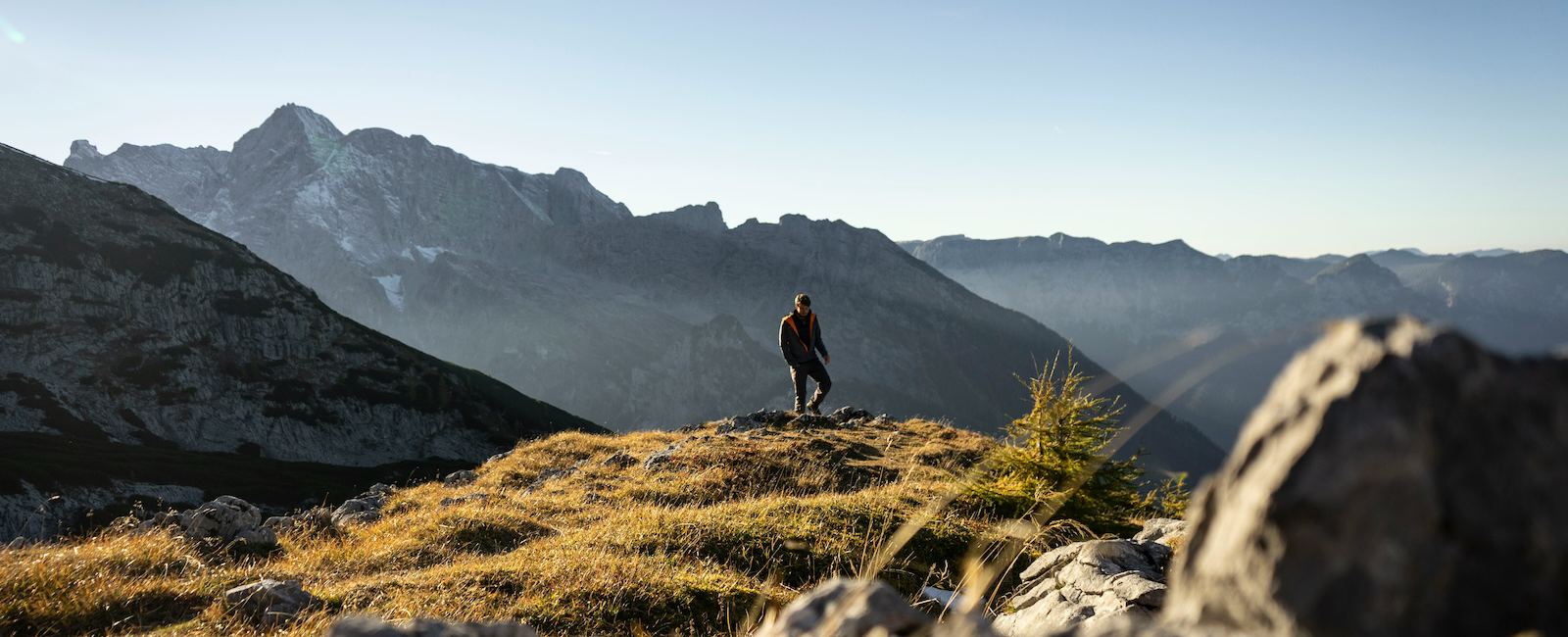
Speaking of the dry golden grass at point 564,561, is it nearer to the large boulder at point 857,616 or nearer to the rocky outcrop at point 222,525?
the rocky outcrop at point 222,525

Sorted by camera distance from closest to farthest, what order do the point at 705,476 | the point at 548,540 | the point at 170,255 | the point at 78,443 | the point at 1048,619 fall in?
the point at 1048,619, the point at 548,540, the point at 705,476, the point at 78,443, the point at 170,255

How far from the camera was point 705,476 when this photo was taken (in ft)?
48.1

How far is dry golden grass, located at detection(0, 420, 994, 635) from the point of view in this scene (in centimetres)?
662

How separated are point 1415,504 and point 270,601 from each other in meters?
8.13

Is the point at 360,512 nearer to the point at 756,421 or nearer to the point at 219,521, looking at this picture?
the point at 219,521

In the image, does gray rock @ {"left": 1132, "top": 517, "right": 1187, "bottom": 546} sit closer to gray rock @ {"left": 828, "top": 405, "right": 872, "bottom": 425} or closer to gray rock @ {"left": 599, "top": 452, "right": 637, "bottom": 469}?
gray rock @ {"left": 599, "top": 452, "right": 637, "bottom": 469}

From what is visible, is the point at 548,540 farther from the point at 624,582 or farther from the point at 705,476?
the point at 705,476

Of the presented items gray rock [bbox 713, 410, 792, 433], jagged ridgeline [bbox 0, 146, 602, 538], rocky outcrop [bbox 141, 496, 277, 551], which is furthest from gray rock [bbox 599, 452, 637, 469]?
jagged ridgeline [bbox 0, 146, 602, 538]

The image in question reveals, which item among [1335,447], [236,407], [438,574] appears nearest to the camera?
[1335,447]

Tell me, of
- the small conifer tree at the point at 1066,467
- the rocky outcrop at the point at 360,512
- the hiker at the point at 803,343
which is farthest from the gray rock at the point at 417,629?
the hiker at the point at 803,343

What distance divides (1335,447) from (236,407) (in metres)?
114

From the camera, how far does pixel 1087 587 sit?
667 cm

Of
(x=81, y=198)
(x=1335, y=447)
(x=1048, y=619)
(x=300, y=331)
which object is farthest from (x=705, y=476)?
(x=81, y=198)

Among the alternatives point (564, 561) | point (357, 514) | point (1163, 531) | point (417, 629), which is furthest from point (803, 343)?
point (417, 629)
